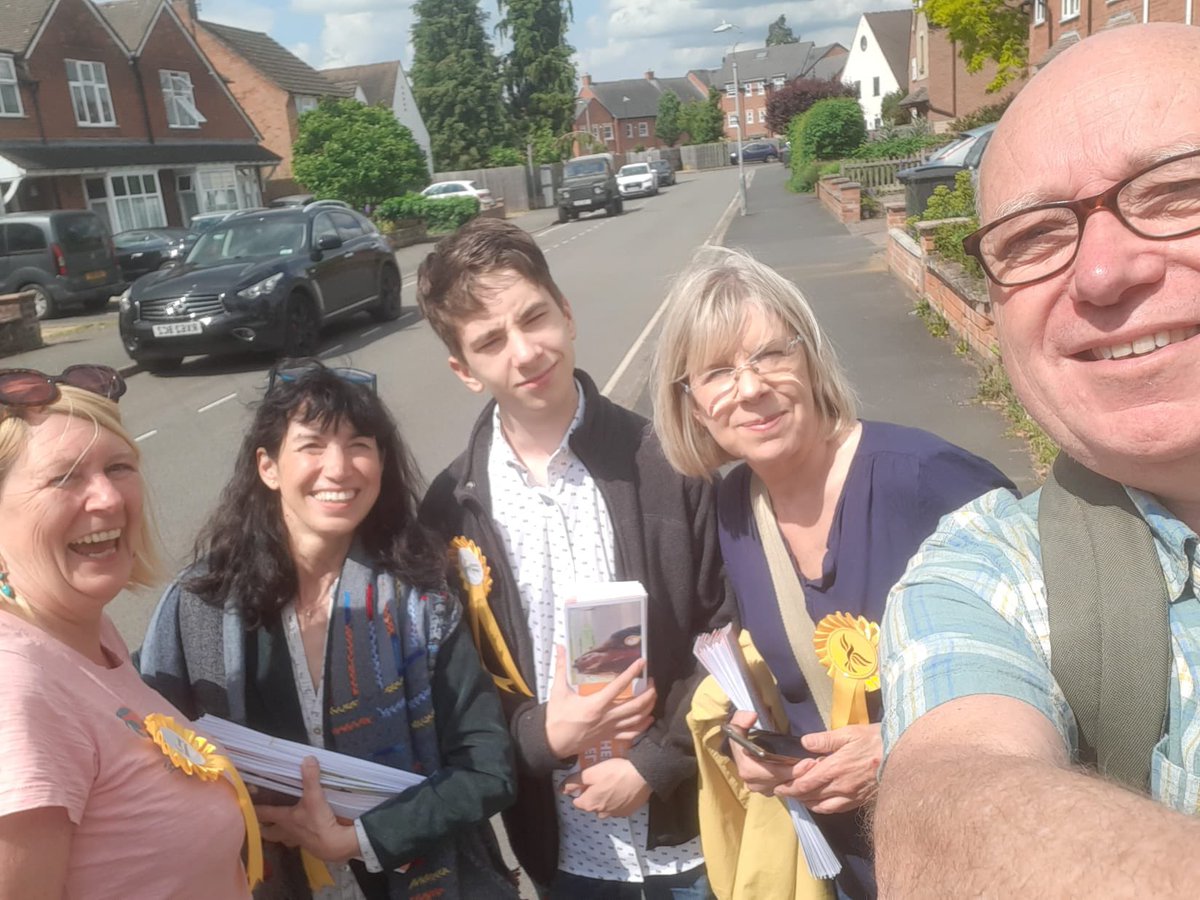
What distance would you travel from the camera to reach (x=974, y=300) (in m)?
8.09

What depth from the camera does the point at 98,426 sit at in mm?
1753

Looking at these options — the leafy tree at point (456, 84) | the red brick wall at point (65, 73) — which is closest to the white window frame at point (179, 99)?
the red brick wall at point (65, 73)

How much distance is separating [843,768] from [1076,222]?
1098mm

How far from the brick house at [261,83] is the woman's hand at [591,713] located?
150 ft

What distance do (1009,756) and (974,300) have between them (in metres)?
7.66

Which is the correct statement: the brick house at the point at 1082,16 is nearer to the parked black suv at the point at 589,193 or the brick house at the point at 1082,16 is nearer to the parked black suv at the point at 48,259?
the parked black suv at the point at 589,193

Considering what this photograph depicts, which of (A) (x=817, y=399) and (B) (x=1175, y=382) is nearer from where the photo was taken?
(B) (x=1175, y=382)

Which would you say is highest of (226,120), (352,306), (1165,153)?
(226,120)

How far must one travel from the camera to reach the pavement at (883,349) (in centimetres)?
664

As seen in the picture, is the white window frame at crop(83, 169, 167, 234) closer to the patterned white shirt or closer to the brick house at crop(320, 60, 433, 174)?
the brick house at crop(320, 60, 433, 174)

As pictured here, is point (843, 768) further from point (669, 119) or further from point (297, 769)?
point (669, 119)

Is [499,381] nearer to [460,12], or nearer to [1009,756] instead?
[1009,756]

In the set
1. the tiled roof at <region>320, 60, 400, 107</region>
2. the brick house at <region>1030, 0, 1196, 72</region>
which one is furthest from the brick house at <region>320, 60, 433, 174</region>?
the brick house at <region>1030, 0, 1196, 72</region>

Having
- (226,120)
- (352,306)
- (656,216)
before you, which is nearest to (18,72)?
(226,120)
